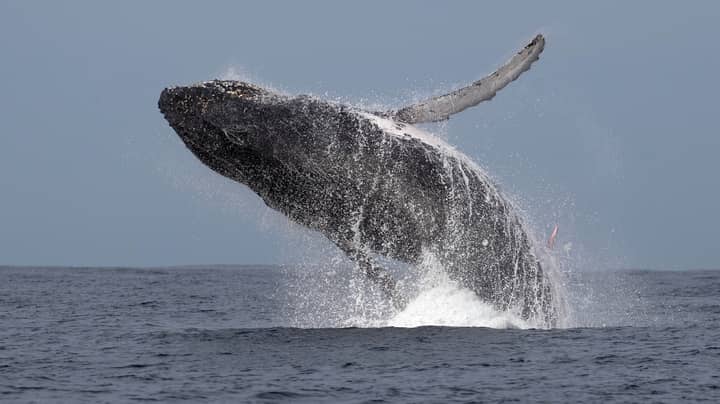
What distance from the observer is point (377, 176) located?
49.7 feet

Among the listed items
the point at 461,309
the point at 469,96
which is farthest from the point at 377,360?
the point at 469,96

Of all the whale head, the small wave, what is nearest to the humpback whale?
the whale head

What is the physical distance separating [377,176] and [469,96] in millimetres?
2245

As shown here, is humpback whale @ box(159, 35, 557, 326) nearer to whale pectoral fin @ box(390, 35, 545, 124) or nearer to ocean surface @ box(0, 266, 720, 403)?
whale pectoral fin @ box(390, 35, 545, 124)

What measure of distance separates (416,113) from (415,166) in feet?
3.77

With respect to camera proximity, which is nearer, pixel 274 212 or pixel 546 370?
pixel 546 370

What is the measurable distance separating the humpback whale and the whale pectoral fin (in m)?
0.02

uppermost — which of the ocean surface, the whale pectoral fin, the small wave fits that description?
the whale pectoral fin

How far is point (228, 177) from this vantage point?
15.2 metres

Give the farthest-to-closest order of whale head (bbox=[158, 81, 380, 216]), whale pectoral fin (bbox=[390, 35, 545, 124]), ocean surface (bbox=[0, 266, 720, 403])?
whale pectoral fin (bbox=[390, 35, 545, 124]) → whale head (bbox=[158, 81, 380, 216]) → ocean surface (bbox=[0, 266, 720, 403])

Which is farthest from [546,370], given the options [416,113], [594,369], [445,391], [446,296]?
[416,113]

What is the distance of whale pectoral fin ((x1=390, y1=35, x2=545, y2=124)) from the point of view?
52.7 feet

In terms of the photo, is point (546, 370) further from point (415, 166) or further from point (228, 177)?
point (228, 177)

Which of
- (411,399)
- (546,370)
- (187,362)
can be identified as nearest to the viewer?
(411,399)
